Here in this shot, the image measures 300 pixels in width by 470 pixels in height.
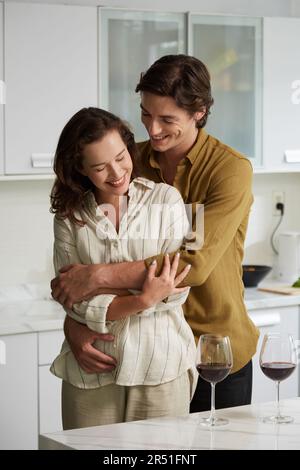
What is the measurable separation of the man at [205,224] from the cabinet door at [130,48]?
135 cm

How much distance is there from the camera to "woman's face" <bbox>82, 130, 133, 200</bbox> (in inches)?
88.8

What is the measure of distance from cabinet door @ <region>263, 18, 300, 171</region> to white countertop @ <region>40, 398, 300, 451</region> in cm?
243

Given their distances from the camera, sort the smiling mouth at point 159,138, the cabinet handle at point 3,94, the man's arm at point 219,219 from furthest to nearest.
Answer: the cabinet handle at point 3,94, the smiling mouth at point 159,138, the man's arm at point 219,219

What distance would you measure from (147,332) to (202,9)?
8.66 feet

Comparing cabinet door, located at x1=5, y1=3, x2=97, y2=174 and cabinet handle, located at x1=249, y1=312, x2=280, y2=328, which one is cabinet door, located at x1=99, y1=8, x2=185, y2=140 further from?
cabinet handle, located at x1=249, y1=312, x2=280, y2=328

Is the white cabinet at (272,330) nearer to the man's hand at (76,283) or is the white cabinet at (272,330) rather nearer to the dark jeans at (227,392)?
the dark jeans at (227,392)

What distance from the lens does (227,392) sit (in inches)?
103

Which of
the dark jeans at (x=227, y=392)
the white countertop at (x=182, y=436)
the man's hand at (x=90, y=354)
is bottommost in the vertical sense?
the dark jeans at (x=227, y=392)

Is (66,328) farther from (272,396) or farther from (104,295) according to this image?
(272,396)

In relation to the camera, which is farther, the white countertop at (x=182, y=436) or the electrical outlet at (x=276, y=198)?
the electrical outlet at (x=276, y=198)

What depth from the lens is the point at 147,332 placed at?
227 centimetres

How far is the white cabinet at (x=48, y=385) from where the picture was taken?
3.64 m

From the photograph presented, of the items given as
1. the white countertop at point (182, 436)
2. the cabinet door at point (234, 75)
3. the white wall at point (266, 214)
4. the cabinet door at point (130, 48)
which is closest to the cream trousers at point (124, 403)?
the white countertop at point (182, 436)

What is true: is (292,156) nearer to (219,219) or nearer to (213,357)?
(219,219)
